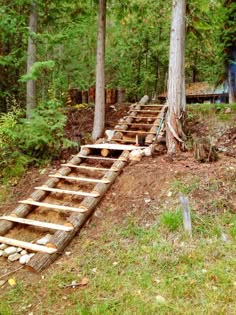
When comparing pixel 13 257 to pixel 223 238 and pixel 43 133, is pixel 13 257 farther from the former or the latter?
pixel 43 133

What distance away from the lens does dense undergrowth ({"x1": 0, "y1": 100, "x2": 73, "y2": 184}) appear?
22.5ft

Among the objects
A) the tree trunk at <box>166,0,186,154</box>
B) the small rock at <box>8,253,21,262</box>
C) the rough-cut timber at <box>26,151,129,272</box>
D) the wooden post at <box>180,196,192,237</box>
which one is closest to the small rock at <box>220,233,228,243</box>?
the wooden post at <box>180,196,192,237</box>

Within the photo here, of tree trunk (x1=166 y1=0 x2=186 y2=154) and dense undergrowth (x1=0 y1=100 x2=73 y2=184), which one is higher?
tree trunk (x1=166 y1=0 x2=186 y2=154)

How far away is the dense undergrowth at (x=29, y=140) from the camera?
6844 millimetres

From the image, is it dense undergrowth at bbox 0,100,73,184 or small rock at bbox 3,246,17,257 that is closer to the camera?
small rock at bbox 3,246,17,257

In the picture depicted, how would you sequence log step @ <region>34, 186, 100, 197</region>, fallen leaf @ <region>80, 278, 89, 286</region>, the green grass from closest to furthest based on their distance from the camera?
the green grass, fallen leaf @ <region>80, 278, 89, 286</region>, log step @ <region>34, 186, 100, 197</region>

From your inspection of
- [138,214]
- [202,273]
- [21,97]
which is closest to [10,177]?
[138,214]

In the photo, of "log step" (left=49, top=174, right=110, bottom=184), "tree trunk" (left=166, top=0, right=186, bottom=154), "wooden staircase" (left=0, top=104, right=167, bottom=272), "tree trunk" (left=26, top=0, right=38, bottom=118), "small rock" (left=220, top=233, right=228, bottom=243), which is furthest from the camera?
"tree trunk" (left=26, top=0, right=38, bottom=118)

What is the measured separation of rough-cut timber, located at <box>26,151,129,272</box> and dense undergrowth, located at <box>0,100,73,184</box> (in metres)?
1.90

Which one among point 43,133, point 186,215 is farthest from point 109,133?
point 186,215

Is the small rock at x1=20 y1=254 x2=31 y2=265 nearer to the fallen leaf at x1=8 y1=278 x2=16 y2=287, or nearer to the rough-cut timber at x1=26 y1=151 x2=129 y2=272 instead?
the rough-cut timber at x1=26 y1=151 x2=129 y2=272

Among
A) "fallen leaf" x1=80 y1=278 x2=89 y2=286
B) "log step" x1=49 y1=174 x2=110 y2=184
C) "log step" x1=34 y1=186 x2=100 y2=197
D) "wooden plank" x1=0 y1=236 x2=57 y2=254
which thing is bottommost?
"fallen leaf" x1=80 y1=278 x2=89 y2=286

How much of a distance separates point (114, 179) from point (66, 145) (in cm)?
184

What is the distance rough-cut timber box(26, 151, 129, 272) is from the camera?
4.13 meters
